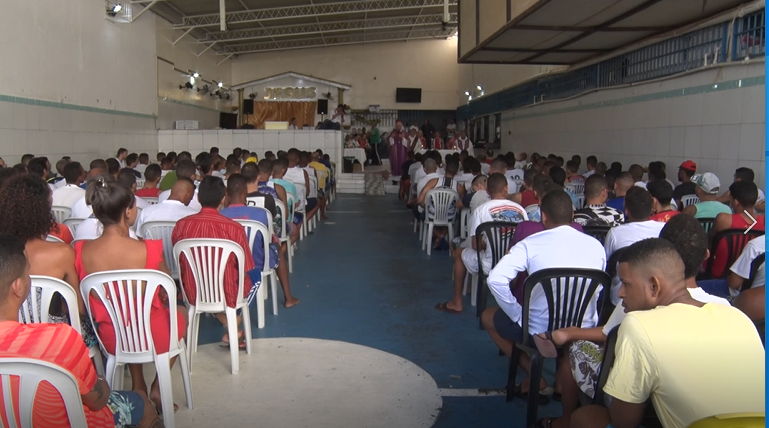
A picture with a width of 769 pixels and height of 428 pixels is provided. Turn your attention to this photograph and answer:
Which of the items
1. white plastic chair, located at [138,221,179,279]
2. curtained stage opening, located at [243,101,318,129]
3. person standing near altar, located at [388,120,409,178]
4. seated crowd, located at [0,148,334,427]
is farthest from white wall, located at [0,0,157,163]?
curtained stage opening, located at [243,101,318,129]

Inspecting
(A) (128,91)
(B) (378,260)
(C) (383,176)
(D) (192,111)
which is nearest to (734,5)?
(B) (378,260)

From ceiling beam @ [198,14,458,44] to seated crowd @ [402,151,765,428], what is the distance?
14.5 m

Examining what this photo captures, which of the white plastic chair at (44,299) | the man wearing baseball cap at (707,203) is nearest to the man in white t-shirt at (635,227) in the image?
the man wearing baseball cap at (707,203)

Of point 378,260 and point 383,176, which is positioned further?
point 383,176

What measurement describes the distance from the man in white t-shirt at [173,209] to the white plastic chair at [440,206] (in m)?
3.14

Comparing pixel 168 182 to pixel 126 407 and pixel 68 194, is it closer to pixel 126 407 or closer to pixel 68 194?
pixel 68 194

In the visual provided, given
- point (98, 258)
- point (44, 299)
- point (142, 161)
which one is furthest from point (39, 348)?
point (142, 161)

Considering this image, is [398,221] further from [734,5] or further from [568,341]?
[568,341]

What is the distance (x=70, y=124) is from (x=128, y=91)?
3105 mm

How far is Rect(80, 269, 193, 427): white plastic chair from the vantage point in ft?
8.70

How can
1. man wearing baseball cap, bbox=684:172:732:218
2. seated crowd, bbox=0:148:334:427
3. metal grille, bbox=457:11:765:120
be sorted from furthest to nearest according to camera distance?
metal grille, bbox=457:11:765:120
man wearing baseball cap, bbox=684:172:732:218
seated crowd, bbox=0:148:334:427

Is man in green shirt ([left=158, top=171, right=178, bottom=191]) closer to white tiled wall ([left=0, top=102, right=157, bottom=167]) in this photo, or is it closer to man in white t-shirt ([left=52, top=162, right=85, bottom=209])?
man in white t-shirt ([left=52, top=162, right=85, bottom=209])

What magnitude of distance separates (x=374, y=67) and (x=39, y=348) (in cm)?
2232

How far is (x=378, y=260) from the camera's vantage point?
22.1ft
